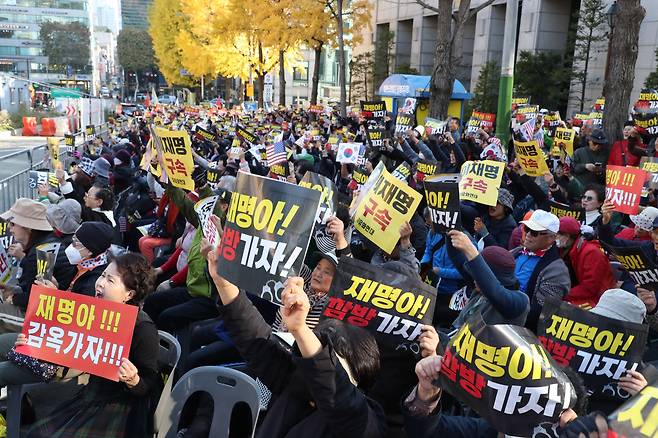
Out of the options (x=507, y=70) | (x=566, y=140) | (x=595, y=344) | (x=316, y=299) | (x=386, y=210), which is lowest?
(x=316, y=299)

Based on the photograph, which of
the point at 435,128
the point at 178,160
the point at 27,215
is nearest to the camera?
the point at 27,215

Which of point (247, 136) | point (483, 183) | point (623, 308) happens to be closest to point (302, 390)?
point (623, 308)

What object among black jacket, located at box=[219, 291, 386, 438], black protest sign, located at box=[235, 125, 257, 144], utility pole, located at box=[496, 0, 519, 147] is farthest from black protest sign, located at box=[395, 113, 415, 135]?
black jacket, located at box=[219, 291, 386, 438]

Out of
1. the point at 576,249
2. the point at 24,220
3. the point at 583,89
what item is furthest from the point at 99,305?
the point at 583,89

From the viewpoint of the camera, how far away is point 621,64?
11125mm

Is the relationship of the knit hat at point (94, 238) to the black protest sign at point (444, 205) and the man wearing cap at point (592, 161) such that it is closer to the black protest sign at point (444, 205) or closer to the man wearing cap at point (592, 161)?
the black protest sign at point (444, 205)

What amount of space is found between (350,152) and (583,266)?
18.3 feet

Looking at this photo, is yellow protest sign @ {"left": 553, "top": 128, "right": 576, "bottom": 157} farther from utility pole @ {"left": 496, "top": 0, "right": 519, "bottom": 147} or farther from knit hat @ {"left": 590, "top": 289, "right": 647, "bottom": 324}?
knit hat @ {"left": 590, "top": 289, "right": 647, "bottom": 324}

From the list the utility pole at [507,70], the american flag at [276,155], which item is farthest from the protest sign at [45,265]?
the utility pole at [507,70]

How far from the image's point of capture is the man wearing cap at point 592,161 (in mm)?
8961

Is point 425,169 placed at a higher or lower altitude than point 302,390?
higher

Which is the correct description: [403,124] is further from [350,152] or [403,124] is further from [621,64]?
[621,64]

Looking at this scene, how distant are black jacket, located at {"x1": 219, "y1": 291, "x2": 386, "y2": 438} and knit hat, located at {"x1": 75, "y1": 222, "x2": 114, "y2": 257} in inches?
78.8

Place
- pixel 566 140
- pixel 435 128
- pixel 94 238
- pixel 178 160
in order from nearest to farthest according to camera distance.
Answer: pixel 94 238
pixel 178 160
pixel 566 140
pixel 435 128
